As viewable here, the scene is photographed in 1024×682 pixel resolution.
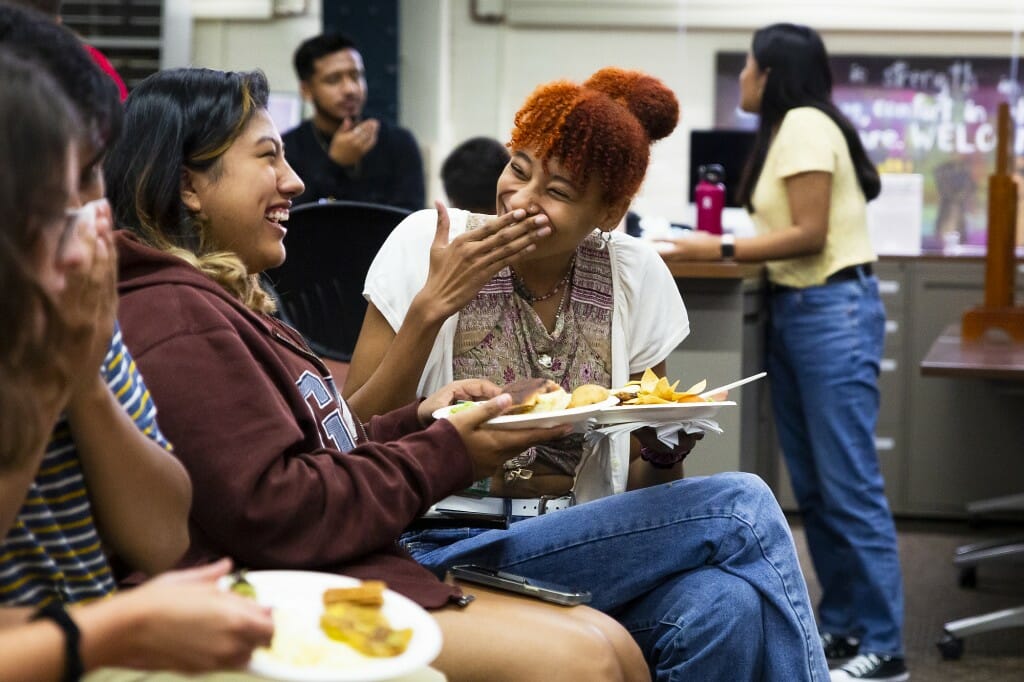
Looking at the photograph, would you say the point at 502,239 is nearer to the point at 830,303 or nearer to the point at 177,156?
Result: the point at 177,156

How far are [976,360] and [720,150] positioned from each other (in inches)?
82.8

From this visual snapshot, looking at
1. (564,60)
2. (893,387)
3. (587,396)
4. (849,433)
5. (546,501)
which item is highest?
(564,60)

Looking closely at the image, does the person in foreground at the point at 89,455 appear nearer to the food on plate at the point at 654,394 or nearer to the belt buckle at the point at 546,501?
the food on plate at the point at 654,394

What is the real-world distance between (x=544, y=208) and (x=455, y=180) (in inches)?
56.7

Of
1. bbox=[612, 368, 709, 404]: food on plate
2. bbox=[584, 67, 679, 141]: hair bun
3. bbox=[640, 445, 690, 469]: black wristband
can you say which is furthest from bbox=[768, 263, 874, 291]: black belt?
bbox=[612, 368, 709, 404]: food on plate

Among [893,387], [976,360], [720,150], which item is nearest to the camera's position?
[976,360]

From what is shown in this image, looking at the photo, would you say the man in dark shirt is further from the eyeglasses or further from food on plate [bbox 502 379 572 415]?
the eyeglasses

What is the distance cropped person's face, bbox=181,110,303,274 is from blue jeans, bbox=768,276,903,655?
2.00 metres

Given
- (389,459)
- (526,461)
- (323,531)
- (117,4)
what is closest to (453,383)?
(526,461)

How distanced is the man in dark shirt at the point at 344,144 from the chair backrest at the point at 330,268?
1.17 metres

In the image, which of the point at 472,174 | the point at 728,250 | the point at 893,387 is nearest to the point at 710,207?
the point at 728,250

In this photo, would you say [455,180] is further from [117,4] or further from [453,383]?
[117,4]

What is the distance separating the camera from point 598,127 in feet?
7.27

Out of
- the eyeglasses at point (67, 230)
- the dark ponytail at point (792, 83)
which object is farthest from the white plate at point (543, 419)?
the dark ponytail at point (792, 83)
